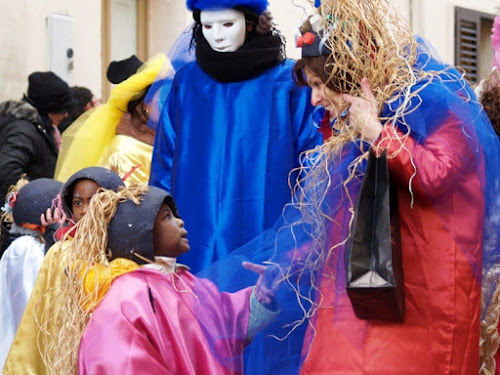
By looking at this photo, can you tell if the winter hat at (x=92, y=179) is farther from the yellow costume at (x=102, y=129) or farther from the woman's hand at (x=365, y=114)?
the woman's hand at (x=365, y=114)

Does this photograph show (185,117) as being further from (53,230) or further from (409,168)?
(409,168)

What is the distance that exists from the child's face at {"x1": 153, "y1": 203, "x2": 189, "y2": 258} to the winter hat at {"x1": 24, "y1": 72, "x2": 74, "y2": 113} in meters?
3.37

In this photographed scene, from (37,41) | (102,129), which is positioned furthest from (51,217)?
(37,41)

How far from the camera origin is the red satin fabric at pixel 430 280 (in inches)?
132

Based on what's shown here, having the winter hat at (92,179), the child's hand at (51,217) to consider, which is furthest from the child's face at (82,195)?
the child's hand at (51,217)

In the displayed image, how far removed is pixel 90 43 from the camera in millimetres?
8820

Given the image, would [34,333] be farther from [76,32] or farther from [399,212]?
[76,32]

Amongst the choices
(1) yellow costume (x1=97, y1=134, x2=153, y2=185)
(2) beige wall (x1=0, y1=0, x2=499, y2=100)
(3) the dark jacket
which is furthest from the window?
(1) yellow costume (x1=97, y1=134, x2=153, y2=185)

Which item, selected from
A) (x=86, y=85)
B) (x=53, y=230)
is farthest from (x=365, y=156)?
(x=86, y=85)

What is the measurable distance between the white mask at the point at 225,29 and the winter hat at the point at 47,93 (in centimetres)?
233

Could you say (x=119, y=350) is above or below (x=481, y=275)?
below

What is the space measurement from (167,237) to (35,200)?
76.7 inches

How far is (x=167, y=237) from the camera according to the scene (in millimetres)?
3949

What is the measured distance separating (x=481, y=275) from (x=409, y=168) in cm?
39
